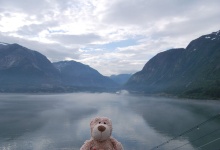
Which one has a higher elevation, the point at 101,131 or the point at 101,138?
the point at 101,131

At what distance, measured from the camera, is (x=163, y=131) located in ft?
132

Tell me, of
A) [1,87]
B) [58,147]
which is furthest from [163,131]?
[1,87]

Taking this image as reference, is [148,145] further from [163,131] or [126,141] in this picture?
[163,131]

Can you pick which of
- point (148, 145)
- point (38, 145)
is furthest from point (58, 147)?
point (148, 145)

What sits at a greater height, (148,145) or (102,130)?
(102,130)

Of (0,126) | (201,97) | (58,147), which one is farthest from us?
(201,97)

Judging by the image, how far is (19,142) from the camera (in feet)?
105

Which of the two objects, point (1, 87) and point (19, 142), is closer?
point (19, 142)

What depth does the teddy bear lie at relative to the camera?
3.61 metres

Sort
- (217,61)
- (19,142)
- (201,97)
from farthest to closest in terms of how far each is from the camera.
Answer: (217,61) < (201,97) < (19,142)

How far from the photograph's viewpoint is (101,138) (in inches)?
142

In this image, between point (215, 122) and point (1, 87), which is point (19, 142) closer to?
point (215, 122)

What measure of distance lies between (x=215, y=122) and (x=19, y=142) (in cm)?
3394

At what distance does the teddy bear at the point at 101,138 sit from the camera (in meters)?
3.61
